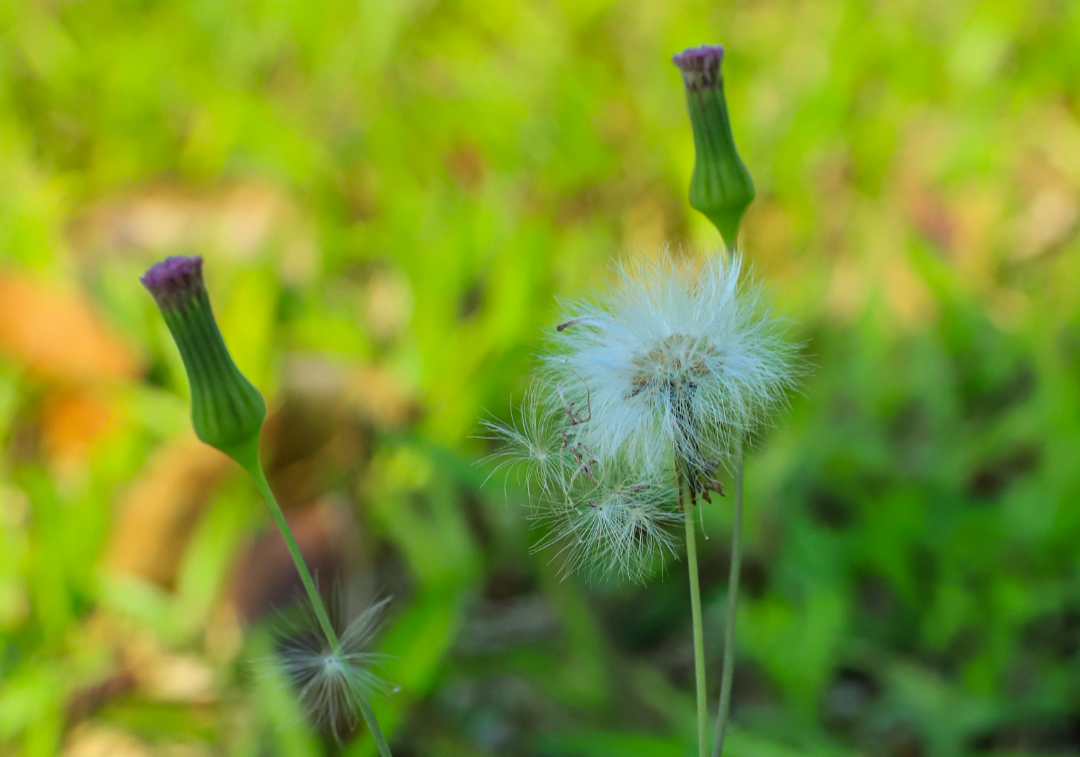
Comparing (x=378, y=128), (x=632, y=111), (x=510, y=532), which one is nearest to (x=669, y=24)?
(x=632, y=111)

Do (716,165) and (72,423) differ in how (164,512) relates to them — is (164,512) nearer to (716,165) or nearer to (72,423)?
(72,423)

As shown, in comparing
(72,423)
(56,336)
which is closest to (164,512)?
(72,423)

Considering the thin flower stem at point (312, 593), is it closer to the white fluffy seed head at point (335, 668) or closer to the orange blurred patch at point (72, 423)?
the white fluffy seed head at point (335, 668)

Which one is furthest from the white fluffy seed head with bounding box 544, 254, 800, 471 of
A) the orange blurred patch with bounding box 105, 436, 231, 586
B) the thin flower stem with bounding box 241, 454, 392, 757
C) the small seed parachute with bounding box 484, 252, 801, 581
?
the orange blurred patch with bounding box 105, 436, 231, 586

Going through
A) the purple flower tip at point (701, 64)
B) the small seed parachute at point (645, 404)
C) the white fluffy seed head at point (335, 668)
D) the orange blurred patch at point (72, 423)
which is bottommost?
the white fluffy seed head at point (335, 668)

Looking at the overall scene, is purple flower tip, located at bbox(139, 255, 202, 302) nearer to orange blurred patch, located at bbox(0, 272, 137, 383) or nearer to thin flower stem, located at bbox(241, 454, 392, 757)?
thin flower stem, located at bbox(241, 454, 392, 757)

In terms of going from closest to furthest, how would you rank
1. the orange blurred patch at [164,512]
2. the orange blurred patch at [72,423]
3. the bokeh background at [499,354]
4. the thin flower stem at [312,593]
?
the thin flower stem at [312,593] < the bokeh background at [499,354] < the orange blurred patch at [164,512] < the orange blurred patch at [72,423]

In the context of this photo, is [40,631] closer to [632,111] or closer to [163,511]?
[163,511]

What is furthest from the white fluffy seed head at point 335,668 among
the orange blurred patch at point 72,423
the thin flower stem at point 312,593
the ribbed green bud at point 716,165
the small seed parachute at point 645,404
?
the orange blurred patch at point 72,423
